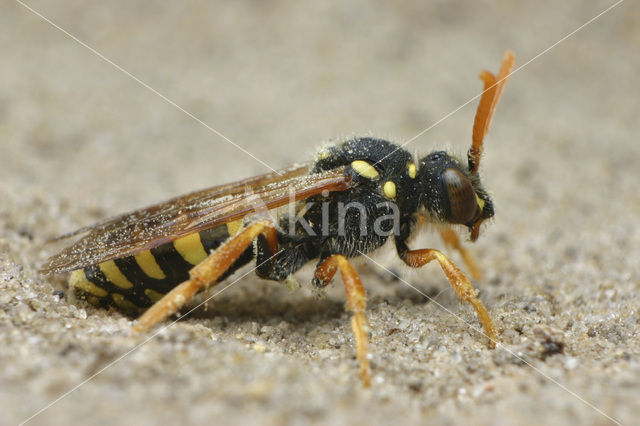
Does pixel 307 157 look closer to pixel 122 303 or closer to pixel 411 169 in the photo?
pixel 411 169

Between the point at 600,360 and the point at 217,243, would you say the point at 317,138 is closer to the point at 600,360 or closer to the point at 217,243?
the point at 217,243

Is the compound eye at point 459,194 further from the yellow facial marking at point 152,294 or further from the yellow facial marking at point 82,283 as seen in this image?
the yellow facial marking at point 82,283

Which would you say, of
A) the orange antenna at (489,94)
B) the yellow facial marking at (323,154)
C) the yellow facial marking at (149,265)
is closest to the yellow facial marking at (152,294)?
the yellow facial marking at (149,265)

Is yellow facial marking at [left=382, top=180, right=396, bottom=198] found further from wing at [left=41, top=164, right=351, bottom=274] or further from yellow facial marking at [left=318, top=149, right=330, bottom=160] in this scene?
yellow facial marking at [left=318, top=149, right=330, bottom=160]

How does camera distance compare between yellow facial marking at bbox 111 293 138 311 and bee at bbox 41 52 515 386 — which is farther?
yellow facial marking at bbox 111 293 138 311

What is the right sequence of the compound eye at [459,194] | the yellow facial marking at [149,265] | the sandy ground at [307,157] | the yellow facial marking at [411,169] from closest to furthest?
the sandy ground at [307,157] < the yellow facial marking at [149,265] < the compound eye at [459,194] < the yellow facial marking at [411,169]

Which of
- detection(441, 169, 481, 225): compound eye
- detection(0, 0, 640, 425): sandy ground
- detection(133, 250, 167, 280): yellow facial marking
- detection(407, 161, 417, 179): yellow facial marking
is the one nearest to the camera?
detection(0, 0, 640, 425): sandy ground

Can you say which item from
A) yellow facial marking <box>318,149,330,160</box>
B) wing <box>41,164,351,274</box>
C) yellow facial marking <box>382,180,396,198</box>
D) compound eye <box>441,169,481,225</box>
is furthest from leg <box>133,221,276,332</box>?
compound eye <box>441,169,481,225</box>
